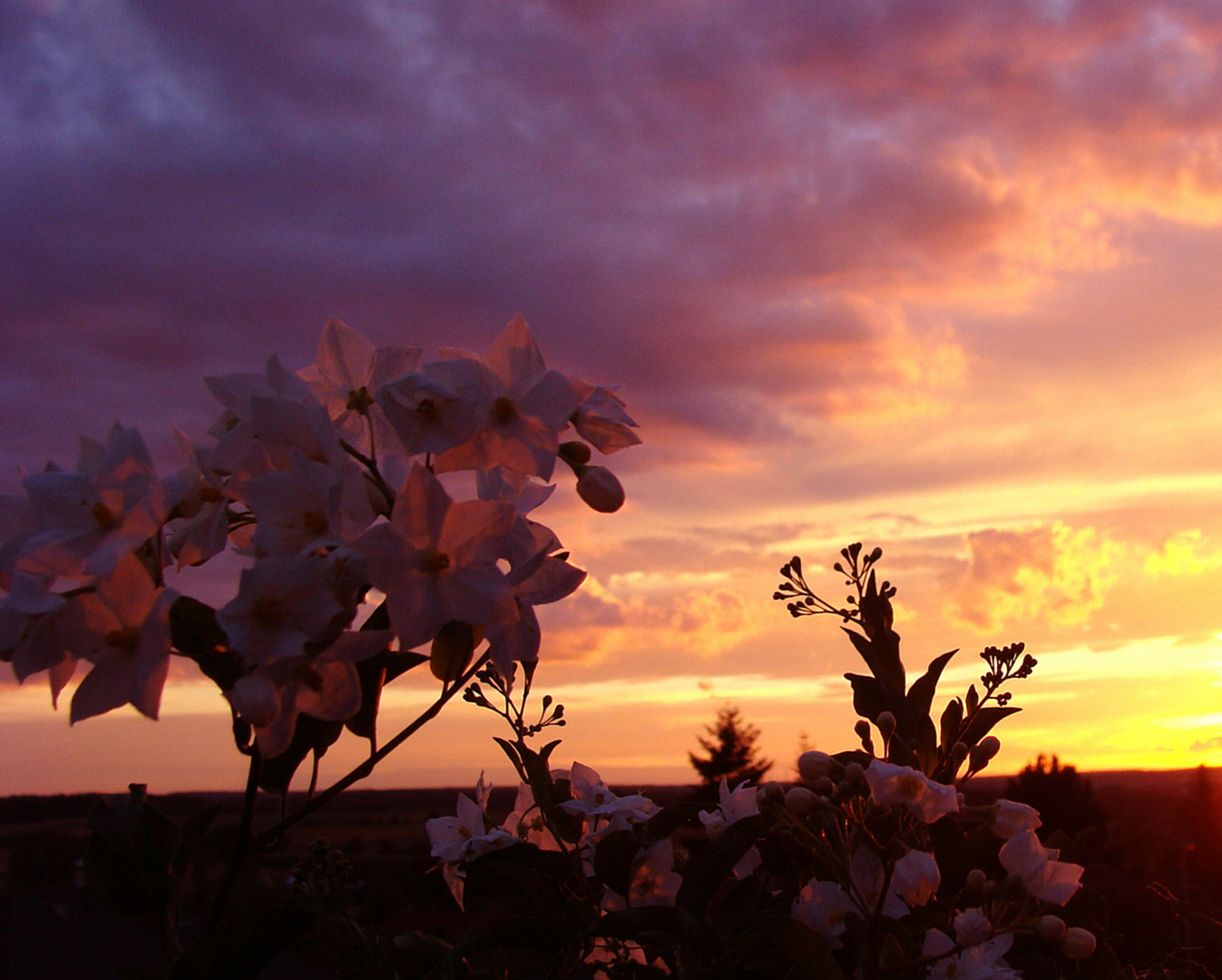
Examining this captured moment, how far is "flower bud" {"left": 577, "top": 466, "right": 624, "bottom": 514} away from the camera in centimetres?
167

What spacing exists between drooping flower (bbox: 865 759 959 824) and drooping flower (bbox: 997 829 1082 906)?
156mm

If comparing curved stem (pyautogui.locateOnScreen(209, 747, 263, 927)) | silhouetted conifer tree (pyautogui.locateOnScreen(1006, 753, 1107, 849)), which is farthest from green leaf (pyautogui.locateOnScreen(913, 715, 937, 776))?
silhouetted conifer tree (pyautogui.locateOnScreen(1006, 753, 1107, 849))

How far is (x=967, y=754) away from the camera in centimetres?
220

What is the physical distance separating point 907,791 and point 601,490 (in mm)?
717

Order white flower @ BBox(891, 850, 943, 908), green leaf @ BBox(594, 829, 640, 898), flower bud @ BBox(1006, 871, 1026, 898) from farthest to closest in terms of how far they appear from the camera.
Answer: green leaf @ BBox(594, 829, 640, 898), white flower @ BBox(891, 850, 943, 908), flower bud @ BBox(1006, 871, 1026, 898)

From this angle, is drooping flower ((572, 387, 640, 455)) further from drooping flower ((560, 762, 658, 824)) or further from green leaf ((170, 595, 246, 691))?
drooping flower ((560, 762, 658, 824))

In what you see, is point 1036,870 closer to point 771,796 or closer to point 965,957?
Answer: point 965,957

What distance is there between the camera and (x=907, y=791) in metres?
1.77

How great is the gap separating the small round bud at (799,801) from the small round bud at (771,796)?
40mm

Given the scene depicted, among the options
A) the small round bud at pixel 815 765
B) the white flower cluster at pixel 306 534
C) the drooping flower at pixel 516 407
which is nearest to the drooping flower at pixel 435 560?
the white flower cluster at pixel 306 534

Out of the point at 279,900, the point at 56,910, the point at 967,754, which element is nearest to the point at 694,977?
the point at 279,900

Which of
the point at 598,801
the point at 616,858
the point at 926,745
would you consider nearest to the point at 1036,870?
the point at 926,745

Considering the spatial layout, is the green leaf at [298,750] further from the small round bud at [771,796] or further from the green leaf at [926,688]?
the green leaf at [926,688]

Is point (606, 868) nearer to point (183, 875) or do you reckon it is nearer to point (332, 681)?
point (183, 875)
